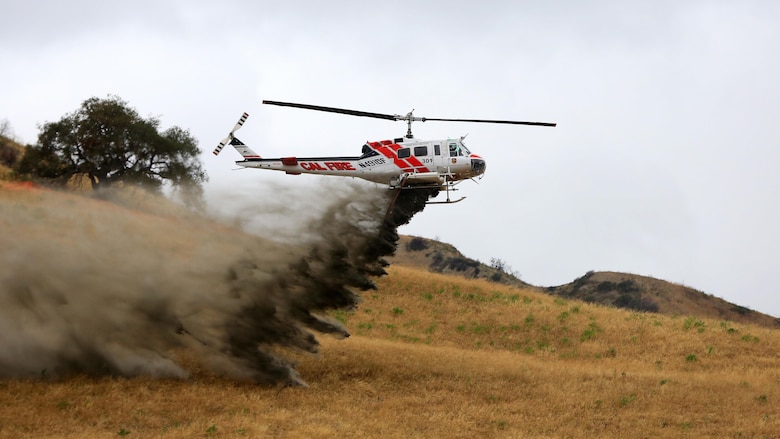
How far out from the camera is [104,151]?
2426 inches

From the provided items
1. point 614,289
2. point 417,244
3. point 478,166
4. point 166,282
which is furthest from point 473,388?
point 417,244

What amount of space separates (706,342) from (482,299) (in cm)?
1285

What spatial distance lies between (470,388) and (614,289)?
70996 mm

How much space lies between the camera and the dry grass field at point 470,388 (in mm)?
25875

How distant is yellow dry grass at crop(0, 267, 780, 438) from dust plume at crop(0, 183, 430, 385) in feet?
3.52

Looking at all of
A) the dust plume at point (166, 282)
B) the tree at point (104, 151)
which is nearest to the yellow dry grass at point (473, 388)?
the dust plume at point (166, 282)

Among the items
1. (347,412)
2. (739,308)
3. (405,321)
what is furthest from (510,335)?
(739,308)

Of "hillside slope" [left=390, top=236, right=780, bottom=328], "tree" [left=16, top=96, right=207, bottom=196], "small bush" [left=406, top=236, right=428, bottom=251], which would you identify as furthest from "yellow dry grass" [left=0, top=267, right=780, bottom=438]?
"small bush" [left=406, top=236, right=428, bottom=251]

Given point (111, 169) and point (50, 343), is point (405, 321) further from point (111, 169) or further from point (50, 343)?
point (111, 169)

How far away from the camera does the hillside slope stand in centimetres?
9362

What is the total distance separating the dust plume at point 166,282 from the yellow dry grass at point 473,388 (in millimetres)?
1073

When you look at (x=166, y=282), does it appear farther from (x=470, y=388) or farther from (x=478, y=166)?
(x=478, y=166)

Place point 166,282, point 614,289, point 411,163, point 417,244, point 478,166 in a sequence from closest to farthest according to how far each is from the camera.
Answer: point 166,282
point 411,163
point 478,166
point 614,289
point 417,244

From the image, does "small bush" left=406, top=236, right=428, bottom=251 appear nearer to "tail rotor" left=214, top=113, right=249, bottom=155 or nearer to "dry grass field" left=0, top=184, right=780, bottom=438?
"dry grass field" left=0, top=184, right=780, bottom=438
